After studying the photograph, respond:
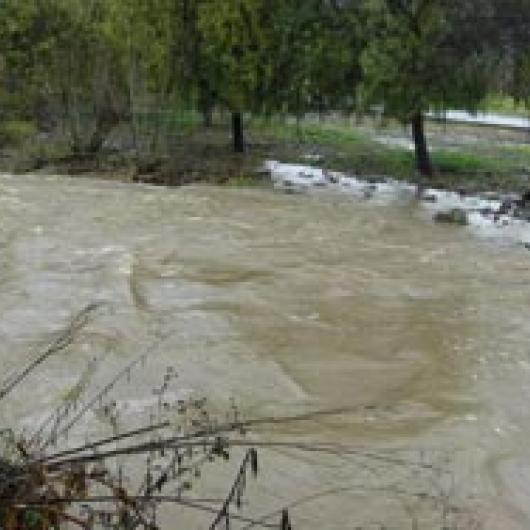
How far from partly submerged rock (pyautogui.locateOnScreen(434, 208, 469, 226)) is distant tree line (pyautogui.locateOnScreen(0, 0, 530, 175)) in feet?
12.1

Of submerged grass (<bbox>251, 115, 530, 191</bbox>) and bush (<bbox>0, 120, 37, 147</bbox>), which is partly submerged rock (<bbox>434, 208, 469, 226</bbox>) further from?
bush (<bbox>0, 120, 37, 147</bbox>)

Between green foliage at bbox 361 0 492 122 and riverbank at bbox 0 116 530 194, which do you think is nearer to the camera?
green foliage at bbox 361 0 492 122

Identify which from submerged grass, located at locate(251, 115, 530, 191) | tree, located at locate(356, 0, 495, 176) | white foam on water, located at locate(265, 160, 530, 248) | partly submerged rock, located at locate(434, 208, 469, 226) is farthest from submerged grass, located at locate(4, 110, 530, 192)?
partly submerged rock, located at locate(434, 208, 469, 226)

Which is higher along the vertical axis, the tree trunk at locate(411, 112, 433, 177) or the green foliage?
the green foliage

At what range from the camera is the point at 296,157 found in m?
26.7

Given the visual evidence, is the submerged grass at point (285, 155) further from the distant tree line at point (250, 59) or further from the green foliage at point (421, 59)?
the green foliage at point (421, 59)

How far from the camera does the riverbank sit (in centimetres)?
2316

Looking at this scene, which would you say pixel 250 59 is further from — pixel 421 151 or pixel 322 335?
pixel 322 335

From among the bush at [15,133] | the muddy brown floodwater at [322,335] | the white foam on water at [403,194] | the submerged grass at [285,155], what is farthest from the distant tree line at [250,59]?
the muddy brown floodwater at [322,335]

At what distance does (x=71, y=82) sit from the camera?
26906 mm

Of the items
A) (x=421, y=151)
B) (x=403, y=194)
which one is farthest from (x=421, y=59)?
(x=421, y=151)

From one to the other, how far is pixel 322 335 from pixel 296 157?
1670cm

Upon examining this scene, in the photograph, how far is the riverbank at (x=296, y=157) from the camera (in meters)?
23.2

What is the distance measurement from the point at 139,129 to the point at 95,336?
17214 millimetres
